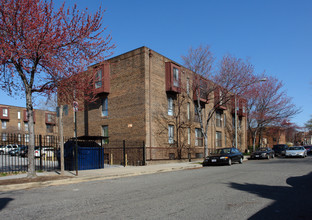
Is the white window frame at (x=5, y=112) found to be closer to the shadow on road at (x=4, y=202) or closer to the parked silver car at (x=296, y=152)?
the parked silver car at (x=296, y=152)

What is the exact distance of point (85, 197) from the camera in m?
7.85

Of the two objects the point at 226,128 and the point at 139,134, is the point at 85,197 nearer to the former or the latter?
the point at 139,134

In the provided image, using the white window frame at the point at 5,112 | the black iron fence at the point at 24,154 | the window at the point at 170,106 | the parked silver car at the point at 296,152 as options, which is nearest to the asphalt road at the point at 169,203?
the black iron fence at the point at 24,154

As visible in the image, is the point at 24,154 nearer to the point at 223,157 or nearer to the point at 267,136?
the point at 223,157

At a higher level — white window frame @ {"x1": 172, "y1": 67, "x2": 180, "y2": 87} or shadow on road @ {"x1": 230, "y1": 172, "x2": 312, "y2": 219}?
white window frame @ {"x1": 172, "y1": 67, "x2": 180, "y2": 87}

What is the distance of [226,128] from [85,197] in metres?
31.8

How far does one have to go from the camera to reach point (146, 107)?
71.8 ft

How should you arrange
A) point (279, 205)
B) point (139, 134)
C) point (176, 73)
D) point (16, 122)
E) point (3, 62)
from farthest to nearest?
point (16, 122) < point (176, 73) < point (139, 134) < point (3, 62) < point (279, 205)

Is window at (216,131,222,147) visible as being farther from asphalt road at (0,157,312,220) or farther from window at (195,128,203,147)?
asphalt road at (0,157,312,220)

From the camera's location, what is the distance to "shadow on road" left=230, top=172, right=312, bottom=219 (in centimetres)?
564

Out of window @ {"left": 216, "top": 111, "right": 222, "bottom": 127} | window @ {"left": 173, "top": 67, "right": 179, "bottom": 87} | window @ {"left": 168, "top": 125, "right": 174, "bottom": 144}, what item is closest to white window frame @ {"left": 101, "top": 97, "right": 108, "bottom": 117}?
window @ {"left": 168, "top": 125, "right": 174, "bottom": 144}

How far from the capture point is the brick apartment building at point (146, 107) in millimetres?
22250

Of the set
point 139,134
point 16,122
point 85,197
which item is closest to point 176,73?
point 139,134

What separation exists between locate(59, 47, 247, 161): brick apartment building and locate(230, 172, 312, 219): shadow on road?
41.6 feet
